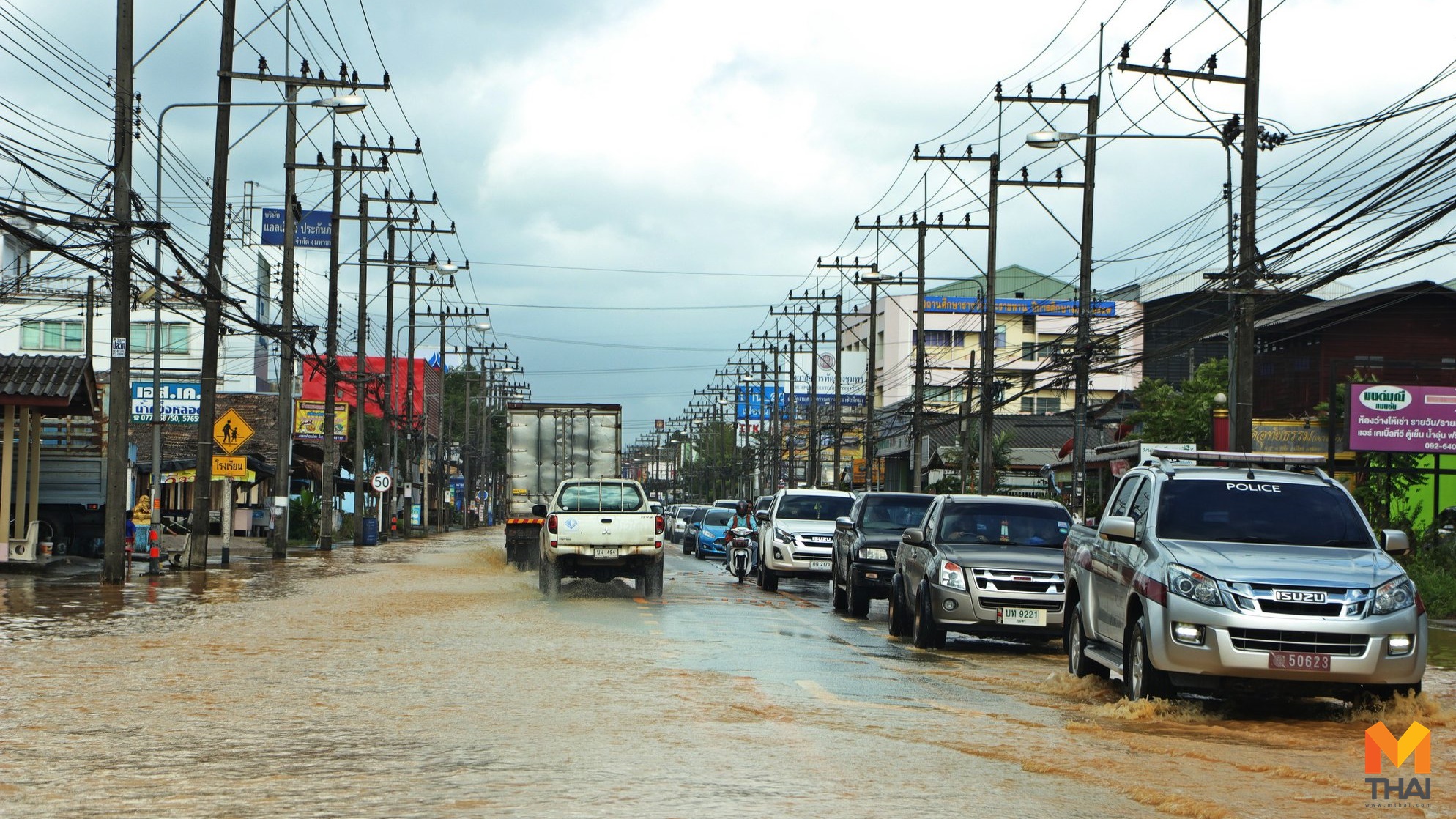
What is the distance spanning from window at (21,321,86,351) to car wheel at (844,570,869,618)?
54.4 m

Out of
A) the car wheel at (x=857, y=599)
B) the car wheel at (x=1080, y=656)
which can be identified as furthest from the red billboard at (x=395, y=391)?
the car wheel at (x=1080, y=656)

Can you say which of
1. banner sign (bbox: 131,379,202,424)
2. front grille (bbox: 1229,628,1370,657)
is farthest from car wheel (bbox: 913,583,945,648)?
banner sign (bbox: 131,379,202,424)

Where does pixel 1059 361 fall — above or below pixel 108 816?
above

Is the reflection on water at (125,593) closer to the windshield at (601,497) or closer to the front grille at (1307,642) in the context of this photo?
the windshield at (601,497)

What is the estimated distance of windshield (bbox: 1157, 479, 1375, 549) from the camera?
12547mm

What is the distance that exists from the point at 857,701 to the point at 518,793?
480 cm

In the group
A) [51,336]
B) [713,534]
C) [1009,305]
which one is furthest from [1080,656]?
[1009,305]

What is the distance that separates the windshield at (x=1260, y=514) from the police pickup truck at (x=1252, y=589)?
0.4 inches

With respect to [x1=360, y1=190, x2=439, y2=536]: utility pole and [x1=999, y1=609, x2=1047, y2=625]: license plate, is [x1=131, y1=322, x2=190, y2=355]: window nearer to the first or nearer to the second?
[x1=360, y1=190, x2=439, y2=536]: utility pole

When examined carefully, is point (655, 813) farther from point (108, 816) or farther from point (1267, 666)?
point (1267, 666)

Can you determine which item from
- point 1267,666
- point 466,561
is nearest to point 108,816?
point 1267,666

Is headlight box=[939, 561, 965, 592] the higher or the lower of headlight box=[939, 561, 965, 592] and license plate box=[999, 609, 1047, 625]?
the higher

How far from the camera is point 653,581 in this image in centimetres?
2594

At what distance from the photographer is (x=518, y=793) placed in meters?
8.02
